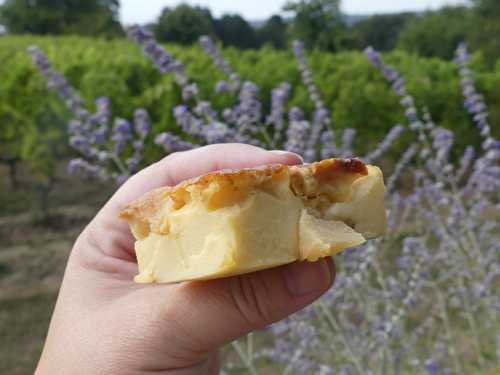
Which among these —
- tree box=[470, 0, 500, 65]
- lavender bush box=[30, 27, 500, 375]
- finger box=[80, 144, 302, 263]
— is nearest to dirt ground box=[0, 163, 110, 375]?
lavender bush box=[30, 27, 500, 375]

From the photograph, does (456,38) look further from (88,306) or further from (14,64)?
(88,306)

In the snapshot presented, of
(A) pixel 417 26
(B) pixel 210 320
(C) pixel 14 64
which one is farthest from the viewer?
(A) pixel 417 26

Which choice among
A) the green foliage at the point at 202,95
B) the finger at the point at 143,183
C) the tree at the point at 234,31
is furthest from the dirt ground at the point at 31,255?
the tree at the point at 234,31

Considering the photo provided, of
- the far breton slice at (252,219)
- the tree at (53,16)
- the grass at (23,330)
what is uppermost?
the tree at (53,16)

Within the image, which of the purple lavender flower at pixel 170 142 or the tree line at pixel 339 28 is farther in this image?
the tree line at pixel 339 28

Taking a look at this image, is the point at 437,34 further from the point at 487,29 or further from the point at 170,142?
the point at 170,142

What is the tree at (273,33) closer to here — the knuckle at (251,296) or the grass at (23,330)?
the grass at (23,330)

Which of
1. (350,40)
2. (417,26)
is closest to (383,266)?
(350,40)
